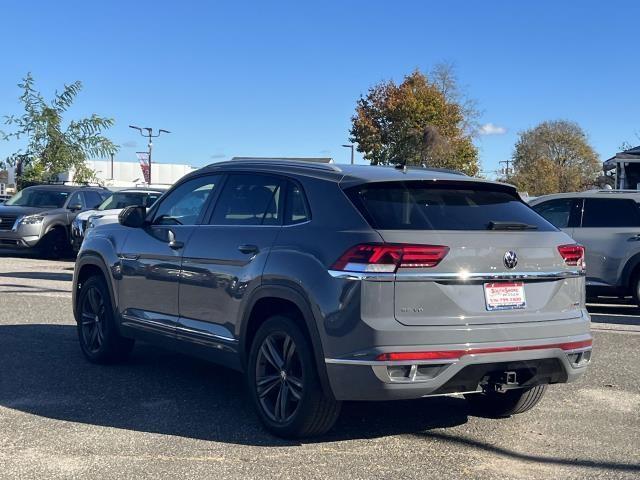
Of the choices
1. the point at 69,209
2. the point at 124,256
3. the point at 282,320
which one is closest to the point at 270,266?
the point at 282,320

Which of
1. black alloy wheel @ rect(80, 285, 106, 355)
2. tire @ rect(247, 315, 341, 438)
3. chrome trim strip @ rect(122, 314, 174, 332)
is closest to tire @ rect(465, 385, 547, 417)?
tire @ rect(247, 315, 341, 438)

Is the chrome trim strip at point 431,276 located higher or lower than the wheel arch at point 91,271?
higher

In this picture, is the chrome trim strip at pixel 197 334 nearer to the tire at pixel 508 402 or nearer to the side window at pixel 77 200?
the tire at pixel 508 402

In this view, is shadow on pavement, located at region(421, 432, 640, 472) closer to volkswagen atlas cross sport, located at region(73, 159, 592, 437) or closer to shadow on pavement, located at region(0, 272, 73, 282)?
volkswagen atlas cross sport, located at region(73, 159, 592, 437)

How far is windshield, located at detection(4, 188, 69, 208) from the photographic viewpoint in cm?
2016

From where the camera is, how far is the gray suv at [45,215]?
18.9 metres

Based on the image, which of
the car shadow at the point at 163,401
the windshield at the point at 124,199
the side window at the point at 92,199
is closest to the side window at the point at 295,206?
the car shadow at the point at 163,401

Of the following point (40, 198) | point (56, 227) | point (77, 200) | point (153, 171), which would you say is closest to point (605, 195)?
point (56, 227)

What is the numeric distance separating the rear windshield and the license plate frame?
0.37 m

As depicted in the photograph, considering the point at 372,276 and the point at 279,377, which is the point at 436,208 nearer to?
the point at 372,276

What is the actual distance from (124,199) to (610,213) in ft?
37.2

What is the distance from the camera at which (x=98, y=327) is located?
7234 mm

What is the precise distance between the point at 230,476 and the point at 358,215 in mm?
1643

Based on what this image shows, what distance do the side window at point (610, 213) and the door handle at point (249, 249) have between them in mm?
7712
